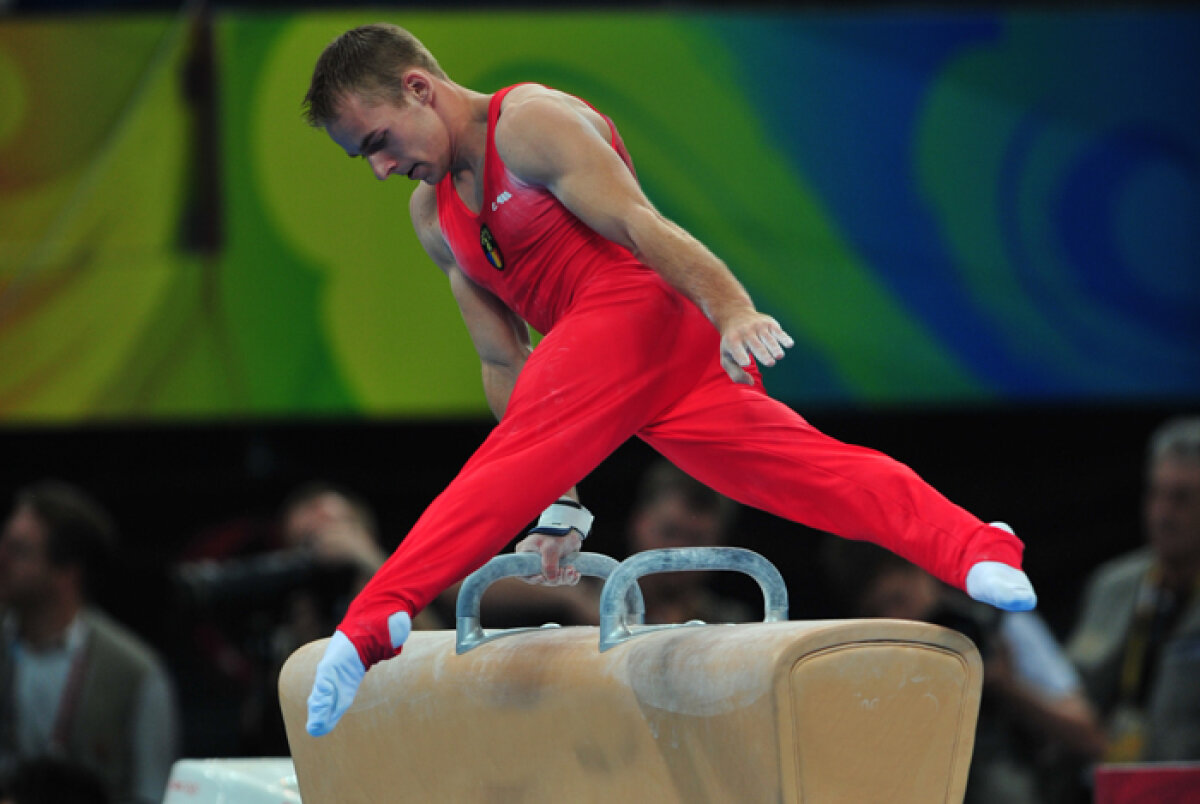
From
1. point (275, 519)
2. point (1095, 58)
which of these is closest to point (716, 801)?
point (1095, 58)

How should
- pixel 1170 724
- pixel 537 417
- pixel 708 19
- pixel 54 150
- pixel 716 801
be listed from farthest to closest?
pixel 708 19 < pixel 54 150 < pixel 1170 724 < pixel 537 417 < pixel 716 801

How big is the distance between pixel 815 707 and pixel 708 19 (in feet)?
12.8

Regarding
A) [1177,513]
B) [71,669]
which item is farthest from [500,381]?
[71,669]

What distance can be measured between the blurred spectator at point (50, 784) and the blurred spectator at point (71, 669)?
0.34 metres

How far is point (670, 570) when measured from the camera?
7.67 ft

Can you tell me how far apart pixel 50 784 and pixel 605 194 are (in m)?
3.01

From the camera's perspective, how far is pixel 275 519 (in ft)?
21.1

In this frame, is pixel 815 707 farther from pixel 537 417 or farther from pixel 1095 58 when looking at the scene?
pixel 1095 58

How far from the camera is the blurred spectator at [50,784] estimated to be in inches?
171

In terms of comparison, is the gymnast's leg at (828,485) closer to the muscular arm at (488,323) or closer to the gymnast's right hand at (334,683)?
the muscular arm at (488,323)

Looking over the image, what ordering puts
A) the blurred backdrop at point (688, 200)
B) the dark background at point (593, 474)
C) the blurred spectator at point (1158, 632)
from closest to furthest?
the blurred spectator at point (1158, 632), the blurred backdrop at point (688, 200), the dark background at point (593, 474)

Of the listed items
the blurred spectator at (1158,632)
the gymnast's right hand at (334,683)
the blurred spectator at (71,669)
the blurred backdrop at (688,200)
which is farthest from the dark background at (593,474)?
the gymnast's right hand at (334,683)

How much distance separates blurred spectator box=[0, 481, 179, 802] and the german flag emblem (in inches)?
113

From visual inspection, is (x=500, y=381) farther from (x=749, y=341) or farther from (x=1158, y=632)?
(x=1158, y=632)
